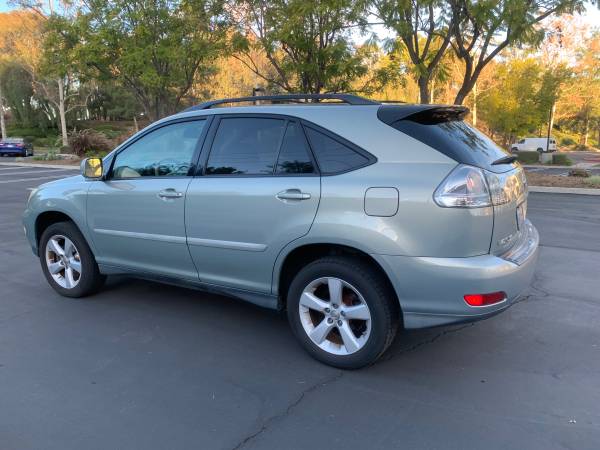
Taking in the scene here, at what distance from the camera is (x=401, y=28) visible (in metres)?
12.7

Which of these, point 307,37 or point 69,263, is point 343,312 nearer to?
point 69,263

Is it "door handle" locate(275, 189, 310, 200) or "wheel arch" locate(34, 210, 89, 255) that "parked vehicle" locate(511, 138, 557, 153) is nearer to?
"wheel arch" locate(34, 210, 89, 255)

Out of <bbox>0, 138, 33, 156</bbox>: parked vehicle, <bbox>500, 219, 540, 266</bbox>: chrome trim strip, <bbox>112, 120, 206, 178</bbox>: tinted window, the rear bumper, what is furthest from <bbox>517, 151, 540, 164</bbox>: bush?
<bbox>0, 138, 33, 156</bbox>: parked vehicle

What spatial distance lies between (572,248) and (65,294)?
6.04 meters

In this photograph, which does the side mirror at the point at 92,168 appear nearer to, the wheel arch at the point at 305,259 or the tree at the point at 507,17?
the wheel arch at the point at 305,259

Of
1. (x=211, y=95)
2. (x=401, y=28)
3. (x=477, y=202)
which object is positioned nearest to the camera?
(x=477, y=202)

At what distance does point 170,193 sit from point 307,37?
1073 centimetres

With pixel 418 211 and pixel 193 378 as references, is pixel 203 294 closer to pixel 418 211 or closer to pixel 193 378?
pixel 193 378

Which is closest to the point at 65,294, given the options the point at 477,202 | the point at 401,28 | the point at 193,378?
the point at 193,378

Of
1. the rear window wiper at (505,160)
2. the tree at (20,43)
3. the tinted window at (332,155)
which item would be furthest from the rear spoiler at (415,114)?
the tree at (20,43)

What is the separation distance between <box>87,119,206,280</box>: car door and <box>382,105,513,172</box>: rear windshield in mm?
1679

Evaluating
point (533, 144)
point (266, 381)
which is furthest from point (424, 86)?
point (533, 144)

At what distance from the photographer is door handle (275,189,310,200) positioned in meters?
3.39

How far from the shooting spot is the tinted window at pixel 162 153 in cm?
412
